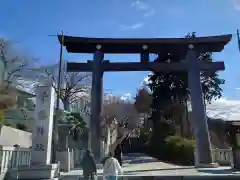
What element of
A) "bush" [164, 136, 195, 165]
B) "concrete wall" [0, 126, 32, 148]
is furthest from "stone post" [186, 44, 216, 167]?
"concrete wall" [0, 126, 32, 148]

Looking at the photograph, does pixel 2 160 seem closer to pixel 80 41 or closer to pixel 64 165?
pixel 64 165

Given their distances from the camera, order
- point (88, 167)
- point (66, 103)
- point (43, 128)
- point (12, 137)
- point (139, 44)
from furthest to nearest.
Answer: point (66, 103)
point (12, 137)
point (139, 44)
point (43, 128)
point (88, 167)

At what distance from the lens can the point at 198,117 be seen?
1872 cm

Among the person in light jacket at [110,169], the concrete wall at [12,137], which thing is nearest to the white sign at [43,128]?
the person in light jacket at [110,169]

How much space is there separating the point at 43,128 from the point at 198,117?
413 inches

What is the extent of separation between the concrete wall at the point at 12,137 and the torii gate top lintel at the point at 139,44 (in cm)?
1244

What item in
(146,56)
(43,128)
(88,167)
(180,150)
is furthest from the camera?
(180,150)

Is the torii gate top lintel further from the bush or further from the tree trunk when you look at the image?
the tree trunk

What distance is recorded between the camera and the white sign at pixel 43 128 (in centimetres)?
1347

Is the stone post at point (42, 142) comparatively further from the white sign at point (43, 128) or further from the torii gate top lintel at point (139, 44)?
the torii gate top lintel at point (139, 44)

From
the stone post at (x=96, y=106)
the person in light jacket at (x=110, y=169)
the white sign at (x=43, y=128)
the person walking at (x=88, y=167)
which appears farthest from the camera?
the stone post at (x=96, y=106)

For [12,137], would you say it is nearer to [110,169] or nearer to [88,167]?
[88,167]

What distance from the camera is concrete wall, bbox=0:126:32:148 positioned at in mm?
26922

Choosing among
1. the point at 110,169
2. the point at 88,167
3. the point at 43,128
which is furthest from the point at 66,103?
the point at 110,169
